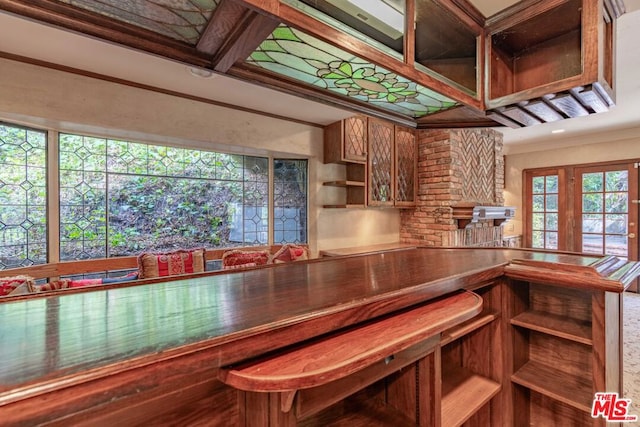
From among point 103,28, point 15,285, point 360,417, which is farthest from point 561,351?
point 15,285

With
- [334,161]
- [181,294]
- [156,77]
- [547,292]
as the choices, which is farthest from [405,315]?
[334,161]

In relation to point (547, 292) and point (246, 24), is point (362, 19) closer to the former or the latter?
point (246, 24)

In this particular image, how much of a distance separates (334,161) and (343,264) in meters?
2.37

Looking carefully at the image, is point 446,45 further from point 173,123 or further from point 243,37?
point 173,123

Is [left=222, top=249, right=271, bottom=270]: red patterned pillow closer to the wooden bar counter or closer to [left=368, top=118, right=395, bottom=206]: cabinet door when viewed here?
the wooden bar counter

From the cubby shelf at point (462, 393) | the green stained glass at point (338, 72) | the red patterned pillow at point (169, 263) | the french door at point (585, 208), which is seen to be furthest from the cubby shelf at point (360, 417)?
the french door at point (585, 208)

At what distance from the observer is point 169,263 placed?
2377 mm

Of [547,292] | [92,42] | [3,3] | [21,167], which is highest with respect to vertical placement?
[92,42]

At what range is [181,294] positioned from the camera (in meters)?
0.82

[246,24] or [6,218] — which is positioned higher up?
[246,24]

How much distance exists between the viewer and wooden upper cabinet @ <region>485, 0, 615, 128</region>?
1268 mm

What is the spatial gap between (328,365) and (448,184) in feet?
12.1

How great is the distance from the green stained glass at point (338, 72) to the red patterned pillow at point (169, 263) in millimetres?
1842

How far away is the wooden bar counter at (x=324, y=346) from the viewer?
453 millimetres
